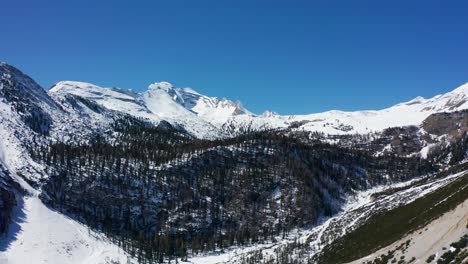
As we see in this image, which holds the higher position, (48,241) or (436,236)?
→ (436,236)

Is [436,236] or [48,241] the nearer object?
[436,236]

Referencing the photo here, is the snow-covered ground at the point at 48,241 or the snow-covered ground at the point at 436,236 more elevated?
the snow-covered ground at the point at 436,236

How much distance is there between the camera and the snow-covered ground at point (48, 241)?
516 ft

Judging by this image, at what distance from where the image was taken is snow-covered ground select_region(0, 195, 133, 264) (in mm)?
157125

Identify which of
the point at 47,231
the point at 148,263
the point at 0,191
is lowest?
the point at 148,263

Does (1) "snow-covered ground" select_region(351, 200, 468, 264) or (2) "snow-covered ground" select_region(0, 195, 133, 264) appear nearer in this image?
(1) "snow-covered ground" select_region(351, 200, 468, 264)

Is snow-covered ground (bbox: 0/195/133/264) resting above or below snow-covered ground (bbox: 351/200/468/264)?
below

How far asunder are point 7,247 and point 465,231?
162 m

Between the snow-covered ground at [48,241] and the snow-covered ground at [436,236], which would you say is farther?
the snow-covered ground at [48,241]

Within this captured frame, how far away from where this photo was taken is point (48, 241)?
17038 cm

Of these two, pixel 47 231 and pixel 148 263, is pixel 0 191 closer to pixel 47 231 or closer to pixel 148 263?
pixel 47 231

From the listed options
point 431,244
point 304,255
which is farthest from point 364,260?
point 304,255

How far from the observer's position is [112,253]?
178500mm

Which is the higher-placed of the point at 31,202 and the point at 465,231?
the point at 465,231
